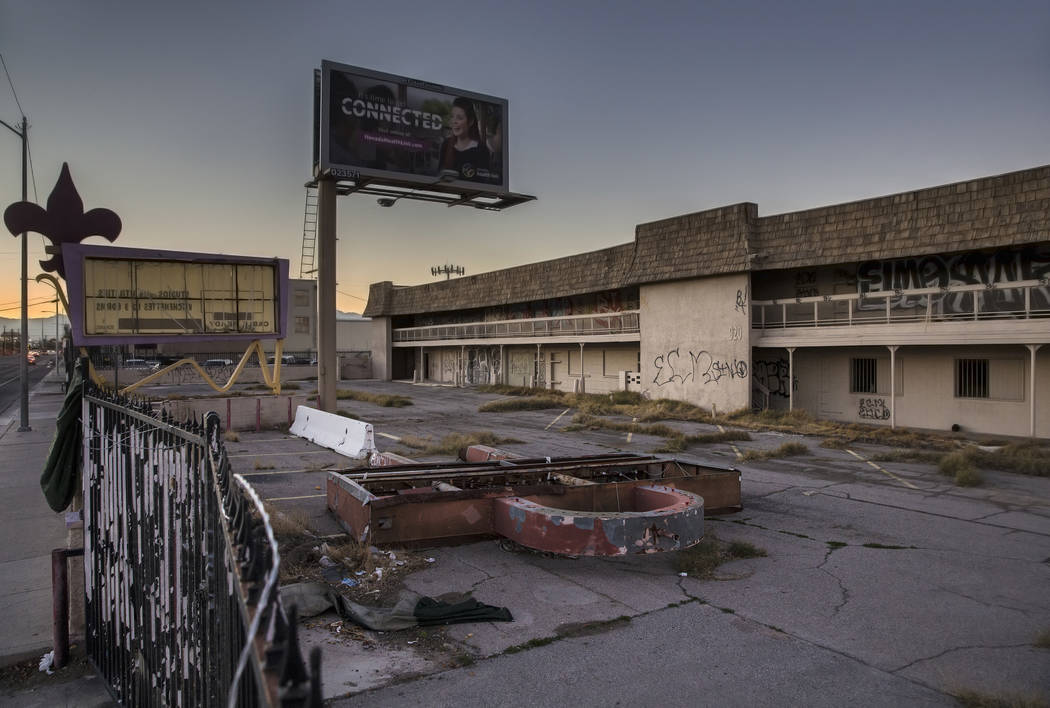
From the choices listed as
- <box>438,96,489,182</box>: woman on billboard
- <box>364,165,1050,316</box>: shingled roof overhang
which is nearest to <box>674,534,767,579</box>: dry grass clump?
<box>364,165,1050,316</box>: shingled roof overhang

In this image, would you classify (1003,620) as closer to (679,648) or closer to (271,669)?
(679,648)

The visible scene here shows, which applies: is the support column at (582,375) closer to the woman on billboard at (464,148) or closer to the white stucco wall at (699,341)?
the white stucco wall at (699,341)

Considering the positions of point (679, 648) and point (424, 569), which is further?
point (424, 569)

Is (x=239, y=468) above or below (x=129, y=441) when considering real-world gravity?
below

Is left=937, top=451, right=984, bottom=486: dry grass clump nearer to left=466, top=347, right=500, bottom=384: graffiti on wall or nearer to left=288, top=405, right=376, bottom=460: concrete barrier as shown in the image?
left=288, top=405, right=376, bottom=460: concrete barrier

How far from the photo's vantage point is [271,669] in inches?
76.8

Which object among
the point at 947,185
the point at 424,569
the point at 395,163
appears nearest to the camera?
the point at 424,569

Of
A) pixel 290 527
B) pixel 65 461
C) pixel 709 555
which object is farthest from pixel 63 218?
pixel 709 555

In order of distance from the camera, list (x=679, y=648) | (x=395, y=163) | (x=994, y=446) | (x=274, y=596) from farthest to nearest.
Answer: (x=395, y=163)
(x=994, y=446)
(x=679, y=648)
(x=274, y=596)

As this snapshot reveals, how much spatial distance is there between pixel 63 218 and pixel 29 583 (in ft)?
13.9

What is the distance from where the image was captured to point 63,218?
8250 millimetres

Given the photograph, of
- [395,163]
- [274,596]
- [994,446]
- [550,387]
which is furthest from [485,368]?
[274,596]

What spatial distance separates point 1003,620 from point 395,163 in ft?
72.0

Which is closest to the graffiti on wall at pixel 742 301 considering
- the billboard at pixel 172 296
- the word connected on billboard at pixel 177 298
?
the billboard at pixel 172 296
